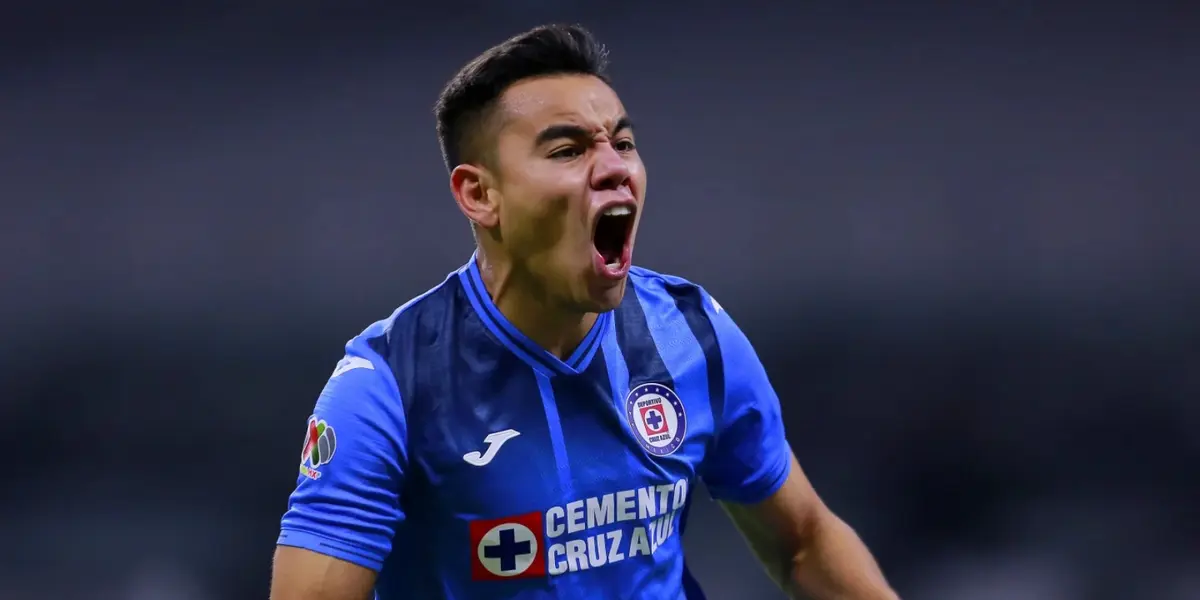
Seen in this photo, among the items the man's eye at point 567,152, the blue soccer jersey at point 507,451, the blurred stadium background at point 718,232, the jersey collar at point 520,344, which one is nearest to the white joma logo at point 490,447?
the blue soccer jersey at point 507,451

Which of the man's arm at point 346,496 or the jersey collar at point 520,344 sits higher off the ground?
the jersey collar at point 520,344

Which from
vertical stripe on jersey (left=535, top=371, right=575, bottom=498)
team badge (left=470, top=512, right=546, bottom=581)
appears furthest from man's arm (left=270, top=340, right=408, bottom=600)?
vertical stripe on jersey (left=535, top=371, right=575, bottom=498)

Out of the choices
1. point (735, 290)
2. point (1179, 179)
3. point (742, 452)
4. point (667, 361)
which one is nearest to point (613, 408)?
point (667, 361)

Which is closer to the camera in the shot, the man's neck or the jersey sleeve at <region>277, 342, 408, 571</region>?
the jersey sleeve at <region>277, 342, 408, 571</region>

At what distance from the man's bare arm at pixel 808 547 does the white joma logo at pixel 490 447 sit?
482 mm

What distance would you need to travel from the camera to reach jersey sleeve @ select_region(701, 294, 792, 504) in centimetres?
205

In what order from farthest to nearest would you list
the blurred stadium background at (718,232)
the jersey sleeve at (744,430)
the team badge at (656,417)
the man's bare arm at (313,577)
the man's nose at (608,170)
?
1. the blurred stadium background at (718,232)
2. the jersey sleeve at (744,430)
3. the team badge at (656,417)
4. the man's nose at (608,170)
5. the man's bare arm at (313,577)

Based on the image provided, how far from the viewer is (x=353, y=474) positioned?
5.70ft

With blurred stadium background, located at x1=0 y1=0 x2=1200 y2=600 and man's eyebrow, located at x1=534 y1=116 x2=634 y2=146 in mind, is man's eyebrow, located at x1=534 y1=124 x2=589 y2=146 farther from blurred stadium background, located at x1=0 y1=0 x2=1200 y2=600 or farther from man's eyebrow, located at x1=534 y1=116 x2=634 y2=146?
blurred stadium background, located at x1=0 y1=0 x2=1200 y2=600

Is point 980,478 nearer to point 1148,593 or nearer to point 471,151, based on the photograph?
point 1148,593

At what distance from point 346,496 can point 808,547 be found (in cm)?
82

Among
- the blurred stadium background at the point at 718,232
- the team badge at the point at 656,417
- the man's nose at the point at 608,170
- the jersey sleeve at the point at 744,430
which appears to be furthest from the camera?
the blurred stadium background at the point at 718,232

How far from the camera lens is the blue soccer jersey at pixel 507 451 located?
1.76 metres

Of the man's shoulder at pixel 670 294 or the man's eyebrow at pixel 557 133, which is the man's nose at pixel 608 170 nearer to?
the man's eyebrow at pixel 557 133
